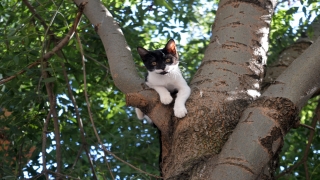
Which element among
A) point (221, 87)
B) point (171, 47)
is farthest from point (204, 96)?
point (171, 47)

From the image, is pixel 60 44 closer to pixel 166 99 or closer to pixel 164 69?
pixel 166 99

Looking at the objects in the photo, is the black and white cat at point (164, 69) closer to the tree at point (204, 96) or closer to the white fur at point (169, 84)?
the white fur at point (169, 84)

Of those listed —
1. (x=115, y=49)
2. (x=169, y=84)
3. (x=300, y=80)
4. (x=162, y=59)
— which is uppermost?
(x=115, y=49)

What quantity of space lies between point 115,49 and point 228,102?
782 mm

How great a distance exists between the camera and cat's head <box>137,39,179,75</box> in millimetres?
3762

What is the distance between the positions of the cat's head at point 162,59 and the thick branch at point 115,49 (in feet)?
2.54

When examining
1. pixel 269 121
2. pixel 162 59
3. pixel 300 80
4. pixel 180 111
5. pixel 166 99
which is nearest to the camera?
pixel 269 121

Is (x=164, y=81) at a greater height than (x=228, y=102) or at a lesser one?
lesser

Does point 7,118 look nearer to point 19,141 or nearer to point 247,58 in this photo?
point 19,141

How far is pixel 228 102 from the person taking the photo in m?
2.75

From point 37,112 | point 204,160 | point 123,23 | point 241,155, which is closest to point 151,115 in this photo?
point 204,160

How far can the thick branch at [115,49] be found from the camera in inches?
109

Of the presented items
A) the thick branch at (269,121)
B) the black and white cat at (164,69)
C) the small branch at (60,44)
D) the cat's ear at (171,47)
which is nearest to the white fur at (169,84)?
the black and white cat at (164,69)

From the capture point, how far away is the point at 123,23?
4.66 meters
